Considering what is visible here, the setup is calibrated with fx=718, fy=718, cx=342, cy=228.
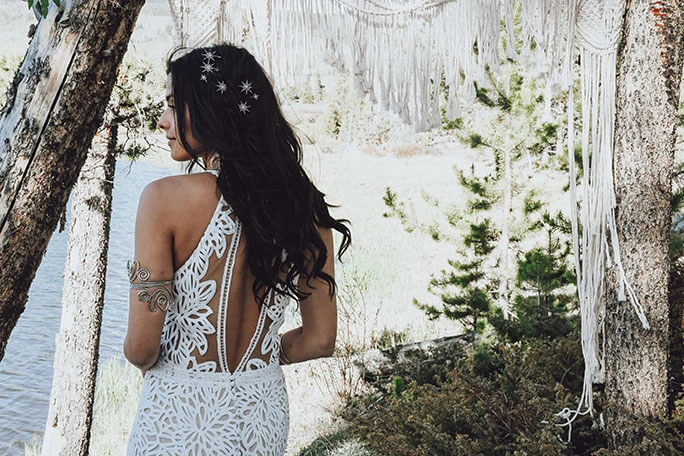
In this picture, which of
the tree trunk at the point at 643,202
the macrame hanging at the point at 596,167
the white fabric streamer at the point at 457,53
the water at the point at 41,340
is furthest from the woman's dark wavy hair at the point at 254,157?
the water at the point at 41,340

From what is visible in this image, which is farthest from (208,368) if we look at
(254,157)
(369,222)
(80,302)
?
(369,222)

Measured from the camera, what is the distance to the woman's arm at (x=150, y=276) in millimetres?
1354

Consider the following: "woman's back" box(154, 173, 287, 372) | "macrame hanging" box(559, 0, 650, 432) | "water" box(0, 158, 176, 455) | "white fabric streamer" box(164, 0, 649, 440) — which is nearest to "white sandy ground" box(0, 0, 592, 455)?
"white fabric streamer" box(164, 0, 649, 440)

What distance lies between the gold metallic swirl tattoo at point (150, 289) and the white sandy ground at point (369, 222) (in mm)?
1987

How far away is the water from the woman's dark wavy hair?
192 inches

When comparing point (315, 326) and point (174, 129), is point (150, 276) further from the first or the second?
point (315, 326)

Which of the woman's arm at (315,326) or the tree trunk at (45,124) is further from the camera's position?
the woman's arm at (315,326)

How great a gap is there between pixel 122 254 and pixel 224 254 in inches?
392

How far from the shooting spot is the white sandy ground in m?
5.65

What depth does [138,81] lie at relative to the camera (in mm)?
4453

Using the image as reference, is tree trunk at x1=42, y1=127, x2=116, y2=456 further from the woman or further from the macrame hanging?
the woman

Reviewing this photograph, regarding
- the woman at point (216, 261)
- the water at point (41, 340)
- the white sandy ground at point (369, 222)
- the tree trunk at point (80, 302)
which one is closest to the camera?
the woman at point (216, 261)

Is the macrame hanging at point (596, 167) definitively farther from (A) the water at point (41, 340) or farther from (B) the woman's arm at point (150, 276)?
(A) the water at point (41, 340)

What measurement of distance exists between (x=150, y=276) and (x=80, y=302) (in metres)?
3.35
